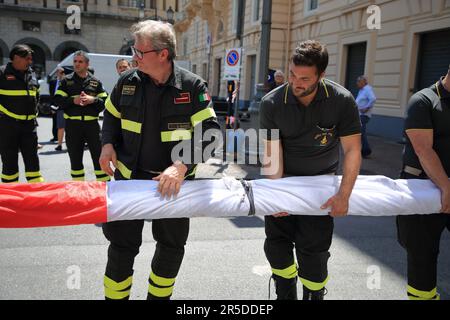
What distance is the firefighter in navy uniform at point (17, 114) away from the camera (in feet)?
16.9

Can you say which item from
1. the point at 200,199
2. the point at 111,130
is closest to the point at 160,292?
the point at 200,199

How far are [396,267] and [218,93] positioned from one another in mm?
28105

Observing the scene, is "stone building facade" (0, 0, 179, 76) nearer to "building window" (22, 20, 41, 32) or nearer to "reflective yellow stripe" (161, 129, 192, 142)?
"building window" (22, 20, 41, 32)

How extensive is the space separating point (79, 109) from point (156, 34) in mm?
3589

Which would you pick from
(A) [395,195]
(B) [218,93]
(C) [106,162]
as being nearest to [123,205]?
(C) [106,162]

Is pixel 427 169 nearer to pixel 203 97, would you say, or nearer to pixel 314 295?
pixel 314 295

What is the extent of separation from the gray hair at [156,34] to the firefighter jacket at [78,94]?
3421 mm

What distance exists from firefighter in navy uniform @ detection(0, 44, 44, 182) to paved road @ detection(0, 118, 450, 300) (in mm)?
962

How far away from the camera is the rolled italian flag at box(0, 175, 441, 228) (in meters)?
2.31

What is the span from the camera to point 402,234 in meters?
2.73

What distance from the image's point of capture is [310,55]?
2367 millimetres

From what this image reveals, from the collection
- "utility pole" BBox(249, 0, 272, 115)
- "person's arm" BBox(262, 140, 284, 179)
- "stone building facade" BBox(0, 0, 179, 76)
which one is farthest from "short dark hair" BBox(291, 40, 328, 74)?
"stone building facade" BBox(0, 0, 179, 76)
